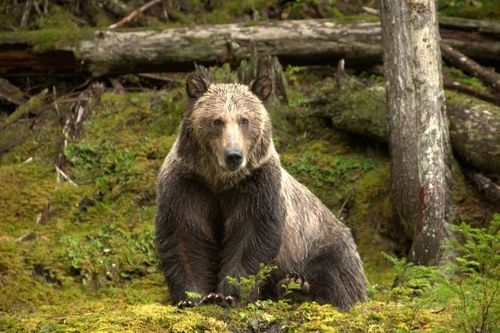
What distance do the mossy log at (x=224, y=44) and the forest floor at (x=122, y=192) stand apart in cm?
42

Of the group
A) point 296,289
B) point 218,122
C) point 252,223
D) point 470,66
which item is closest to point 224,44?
point 470,66

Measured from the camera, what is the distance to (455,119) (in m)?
10.8

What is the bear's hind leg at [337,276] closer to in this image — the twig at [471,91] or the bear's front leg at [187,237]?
the bear's front leg at [187,237]

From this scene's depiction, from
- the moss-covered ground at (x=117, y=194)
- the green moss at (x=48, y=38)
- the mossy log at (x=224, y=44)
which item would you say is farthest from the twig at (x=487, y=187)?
the green moss at (x=48, y=38)

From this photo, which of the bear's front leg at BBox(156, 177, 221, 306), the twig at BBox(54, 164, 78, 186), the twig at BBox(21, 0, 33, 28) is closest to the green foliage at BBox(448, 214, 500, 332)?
the bear's front leg at BBox(156, 177, 221, 306)

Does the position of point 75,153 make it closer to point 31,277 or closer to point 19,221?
point 19,221

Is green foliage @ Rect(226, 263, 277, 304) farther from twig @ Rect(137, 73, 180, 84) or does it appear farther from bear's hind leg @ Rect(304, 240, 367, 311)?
twig @ Rect(137, 73, 180, 84)

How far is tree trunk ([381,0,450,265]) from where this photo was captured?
31.6 ft

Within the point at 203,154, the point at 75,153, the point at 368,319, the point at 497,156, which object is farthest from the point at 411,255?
the point at 75,153

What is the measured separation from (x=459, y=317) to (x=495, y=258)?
0.39 meters

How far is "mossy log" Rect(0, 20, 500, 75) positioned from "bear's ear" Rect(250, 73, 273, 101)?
548 cm

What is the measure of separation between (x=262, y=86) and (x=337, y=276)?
161cm

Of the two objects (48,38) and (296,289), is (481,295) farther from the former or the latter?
(48,38)

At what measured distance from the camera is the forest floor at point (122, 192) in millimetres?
9617
